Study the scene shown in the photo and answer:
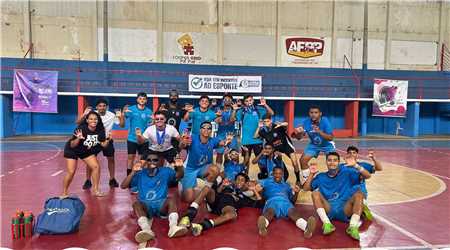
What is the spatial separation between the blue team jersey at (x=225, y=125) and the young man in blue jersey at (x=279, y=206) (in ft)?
9.37

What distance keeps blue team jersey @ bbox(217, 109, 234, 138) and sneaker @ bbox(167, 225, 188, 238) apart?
4.16m

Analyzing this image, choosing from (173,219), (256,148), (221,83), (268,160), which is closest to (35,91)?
(221,83)

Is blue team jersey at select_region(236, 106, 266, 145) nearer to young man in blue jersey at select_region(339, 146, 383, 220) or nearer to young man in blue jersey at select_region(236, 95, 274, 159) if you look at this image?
young man in blue jersey at select_region(236, 95, 274, 159)

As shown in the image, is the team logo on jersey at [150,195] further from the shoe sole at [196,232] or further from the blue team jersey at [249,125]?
the blue team jersey at [249,125]

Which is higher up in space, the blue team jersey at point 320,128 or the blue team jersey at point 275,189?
the blue team jersey at point 320,128

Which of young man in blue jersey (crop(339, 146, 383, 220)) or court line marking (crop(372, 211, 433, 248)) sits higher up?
young man in blue jersey (crop(339, 146, 383, 220))

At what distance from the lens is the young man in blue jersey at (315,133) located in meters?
7.83

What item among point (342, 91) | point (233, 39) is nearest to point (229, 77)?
point (233, 39)

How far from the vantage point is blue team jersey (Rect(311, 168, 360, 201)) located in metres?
5.94

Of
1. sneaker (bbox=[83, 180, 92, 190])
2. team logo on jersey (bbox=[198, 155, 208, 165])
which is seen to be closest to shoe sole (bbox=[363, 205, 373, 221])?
team logo on jersey (bbox=[198, 155, 208, 165])

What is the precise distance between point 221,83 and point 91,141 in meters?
13.7

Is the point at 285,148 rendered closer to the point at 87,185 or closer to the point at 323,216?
the point at 323,216

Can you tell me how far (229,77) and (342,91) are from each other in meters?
7.08

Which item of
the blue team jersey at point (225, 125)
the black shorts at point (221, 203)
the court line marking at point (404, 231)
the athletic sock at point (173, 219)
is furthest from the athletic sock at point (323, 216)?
the blue team jersey at point (225, 125)
